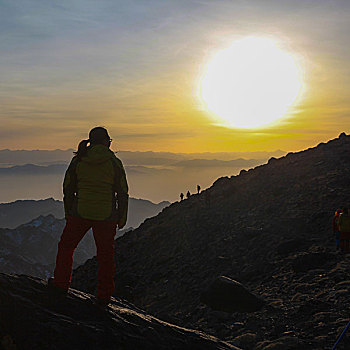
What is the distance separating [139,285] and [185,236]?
22.0 ft

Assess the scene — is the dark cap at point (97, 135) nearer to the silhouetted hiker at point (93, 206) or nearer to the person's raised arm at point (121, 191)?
the silhouetted hiker at point (93, 206)

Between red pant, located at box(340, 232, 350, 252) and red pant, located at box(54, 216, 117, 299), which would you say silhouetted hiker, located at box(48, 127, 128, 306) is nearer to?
red pant, located at box(54, 216, 117, 299)

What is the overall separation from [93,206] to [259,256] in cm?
1593

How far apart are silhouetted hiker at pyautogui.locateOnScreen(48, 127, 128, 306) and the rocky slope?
632cm

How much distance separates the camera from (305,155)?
40062 millimetres

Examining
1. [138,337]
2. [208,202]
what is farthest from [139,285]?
[138,337]

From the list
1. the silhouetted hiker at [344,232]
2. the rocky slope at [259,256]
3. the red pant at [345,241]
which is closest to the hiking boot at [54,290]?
the rocky slope at [259,256]

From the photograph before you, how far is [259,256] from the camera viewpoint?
21.4 meters

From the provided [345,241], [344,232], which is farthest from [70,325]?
[345,241]

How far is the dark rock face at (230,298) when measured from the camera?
14.7m

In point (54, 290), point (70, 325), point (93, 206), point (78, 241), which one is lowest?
point (70, 325)

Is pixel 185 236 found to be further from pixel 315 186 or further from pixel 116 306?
pixel 116 306

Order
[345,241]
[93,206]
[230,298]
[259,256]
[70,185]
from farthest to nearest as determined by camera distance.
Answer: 1. [259,256]
2. [345,241]
3. [230,298]
4. [70,185]
5. [93,206]

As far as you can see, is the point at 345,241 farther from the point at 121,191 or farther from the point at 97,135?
the point at 97,135
